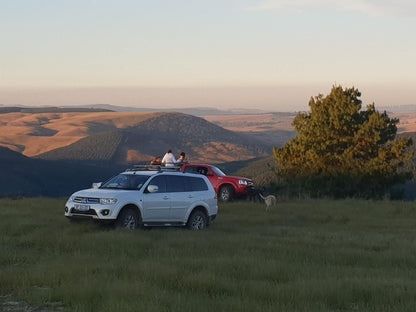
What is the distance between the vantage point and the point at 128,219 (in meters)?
20.2

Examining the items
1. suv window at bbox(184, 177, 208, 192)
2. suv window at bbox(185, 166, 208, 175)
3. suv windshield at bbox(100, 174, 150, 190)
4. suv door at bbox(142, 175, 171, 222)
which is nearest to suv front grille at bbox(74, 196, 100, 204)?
suv windshield at bbox(100, 174, 150, 190)

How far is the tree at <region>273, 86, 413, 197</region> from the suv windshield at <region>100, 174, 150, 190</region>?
98.9ft

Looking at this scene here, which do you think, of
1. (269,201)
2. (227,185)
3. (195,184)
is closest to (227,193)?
(227,185)

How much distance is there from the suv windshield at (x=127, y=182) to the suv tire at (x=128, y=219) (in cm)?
71

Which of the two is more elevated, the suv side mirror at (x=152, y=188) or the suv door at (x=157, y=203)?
the suv side mirror at (x=152, y=188)

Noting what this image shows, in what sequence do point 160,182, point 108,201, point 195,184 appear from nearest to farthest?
1. point 108,201
2. point 160,182
3. point 195,184

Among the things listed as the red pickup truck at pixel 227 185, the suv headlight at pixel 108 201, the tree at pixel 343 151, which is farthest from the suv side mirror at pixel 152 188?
the tree at pixel 343 151

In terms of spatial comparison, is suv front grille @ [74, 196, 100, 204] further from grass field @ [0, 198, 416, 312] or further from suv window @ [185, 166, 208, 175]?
suv window @ [185, 166, 208, 175]

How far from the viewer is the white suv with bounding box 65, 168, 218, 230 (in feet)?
65.3

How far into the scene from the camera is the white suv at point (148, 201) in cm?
1991

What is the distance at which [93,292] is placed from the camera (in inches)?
424

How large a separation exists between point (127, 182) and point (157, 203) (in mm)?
1016

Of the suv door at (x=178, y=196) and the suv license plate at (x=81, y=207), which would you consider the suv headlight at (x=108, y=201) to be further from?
the suv door at (x=178, y=196)

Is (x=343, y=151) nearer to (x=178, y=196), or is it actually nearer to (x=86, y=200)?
(x=178, y=196)
